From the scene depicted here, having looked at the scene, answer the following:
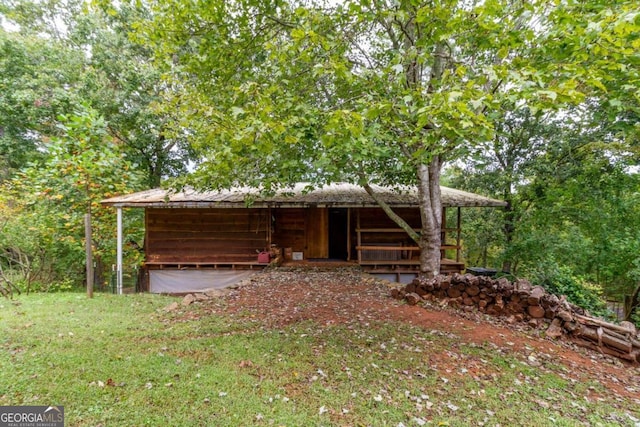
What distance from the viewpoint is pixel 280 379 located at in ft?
10.2

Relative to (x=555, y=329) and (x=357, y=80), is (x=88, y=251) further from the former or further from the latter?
(x=555, y=329)

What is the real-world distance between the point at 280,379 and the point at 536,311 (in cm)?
416

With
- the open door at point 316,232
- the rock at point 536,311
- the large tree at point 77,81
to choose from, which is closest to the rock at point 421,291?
the rock at point 536,311

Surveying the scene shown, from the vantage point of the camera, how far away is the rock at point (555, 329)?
4.27 m

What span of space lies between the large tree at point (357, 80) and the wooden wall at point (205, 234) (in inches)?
163

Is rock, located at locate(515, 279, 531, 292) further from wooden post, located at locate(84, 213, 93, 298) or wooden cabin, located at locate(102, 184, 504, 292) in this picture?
wooden post, located at locate(84, 213, 93, 298)

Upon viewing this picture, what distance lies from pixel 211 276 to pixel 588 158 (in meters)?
12.5

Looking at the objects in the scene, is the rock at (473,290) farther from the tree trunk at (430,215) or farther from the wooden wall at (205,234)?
the wooden wall at (205,234)

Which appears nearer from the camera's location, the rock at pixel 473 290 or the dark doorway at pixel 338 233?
the rock at pixel 473 290

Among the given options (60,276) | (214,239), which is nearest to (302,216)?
(214,239)

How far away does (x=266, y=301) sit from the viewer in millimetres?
5832

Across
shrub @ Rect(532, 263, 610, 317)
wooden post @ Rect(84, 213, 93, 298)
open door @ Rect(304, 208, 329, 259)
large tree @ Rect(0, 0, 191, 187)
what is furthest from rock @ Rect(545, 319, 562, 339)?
large tree @ Rect(0, 0, 191, 187)

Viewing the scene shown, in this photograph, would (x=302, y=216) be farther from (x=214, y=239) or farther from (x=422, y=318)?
(x=422, y=318)

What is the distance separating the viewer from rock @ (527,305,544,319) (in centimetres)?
460
